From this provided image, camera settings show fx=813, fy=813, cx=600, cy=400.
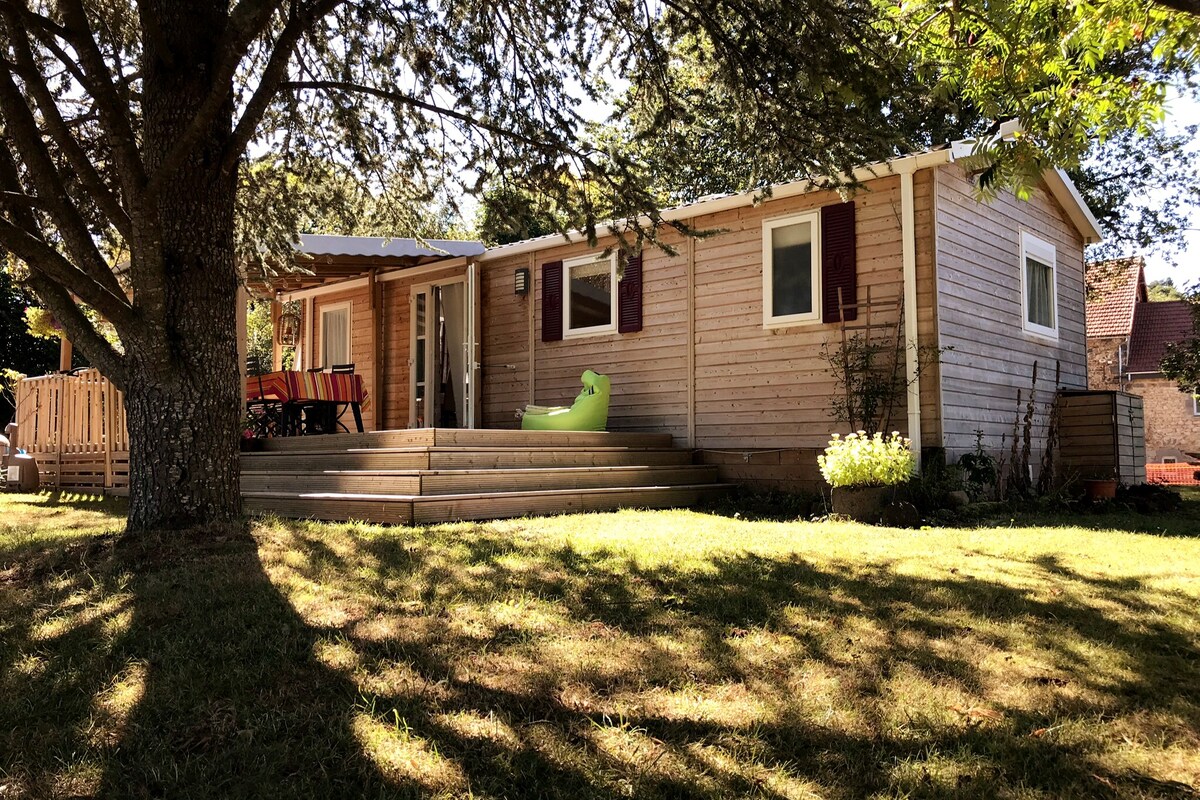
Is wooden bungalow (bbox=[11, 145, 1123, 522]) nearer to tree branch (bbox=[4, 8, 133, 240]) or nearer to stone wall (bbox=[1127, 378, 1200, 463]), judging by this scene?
tree branch (bbox=[4, 8, 133, 240])

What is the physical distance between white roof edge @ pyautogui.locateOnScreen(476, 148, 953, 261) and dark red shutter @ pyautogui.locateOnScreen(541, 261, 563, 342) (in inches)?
12.8

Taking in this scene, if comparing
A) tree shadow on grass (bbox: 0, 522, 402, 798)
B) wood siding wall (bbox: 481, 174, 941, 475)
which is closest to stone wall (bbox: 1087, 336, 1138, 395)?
wood siding wall (bbox: 481, 174, 941, 475)

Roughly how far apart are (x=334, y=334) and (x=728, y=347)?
7402 mm

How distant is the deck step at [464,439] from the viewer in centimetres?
715

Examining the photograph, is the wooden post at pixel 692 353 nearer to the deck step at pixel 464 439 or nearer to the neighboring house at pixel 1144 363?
the deck step at pixel 464 439

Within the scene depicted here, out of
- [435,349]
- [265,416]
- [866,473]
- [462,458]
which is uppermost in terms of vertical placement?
[435,349]

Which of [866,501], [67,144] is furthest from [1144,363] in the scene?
[67,144]

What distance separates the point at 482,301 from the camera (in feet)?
38.4

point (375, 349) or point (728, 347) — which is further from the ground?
point (375, 349)

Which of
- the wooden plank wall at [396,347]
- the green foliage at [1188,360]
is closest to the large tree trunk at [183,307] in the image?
the wooden plank wall at [396,347]

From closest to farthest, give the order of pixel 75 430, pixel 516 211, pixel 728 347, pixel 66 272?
pixel 66 272, pixel 516 211, pixel 728 347, pixel 75 430

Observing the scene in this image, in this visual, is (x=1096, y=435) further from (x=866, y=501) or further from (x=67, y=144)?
(x=67, y=144)

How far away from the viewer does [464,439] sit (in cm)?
732

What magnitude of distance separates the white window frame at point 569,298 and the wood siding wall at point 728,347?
99 millimetres
